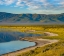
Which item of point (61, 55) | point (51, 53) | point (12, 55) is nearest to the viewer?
point (61, 55)

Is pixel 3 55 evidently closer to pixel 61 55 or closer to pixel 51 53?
pixel 51 53

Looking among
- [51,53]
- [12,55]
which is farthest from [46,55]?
[12,55]

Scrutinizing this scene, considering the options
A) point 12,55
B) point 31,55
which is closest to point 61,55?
point 31,55

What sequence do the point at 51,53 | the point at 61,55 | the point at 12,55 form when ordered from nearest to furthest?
1. the point at 61,55
2. the point at 51,53
3. the point at 12,55

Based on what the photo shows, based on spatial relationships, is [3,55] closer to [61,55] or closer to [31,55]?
[31,55]

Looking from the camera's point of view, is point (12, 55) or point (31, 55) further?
point (12, 55)

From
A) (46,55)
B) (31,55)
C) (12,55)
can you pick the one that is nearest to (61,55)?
(46,55)

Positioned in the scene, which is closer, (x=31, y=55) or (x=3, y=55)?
(x=31, y=55)

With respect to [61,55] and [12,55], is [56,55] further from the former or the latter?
[12,55]

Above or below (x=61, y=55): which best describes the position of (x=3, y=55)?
below
